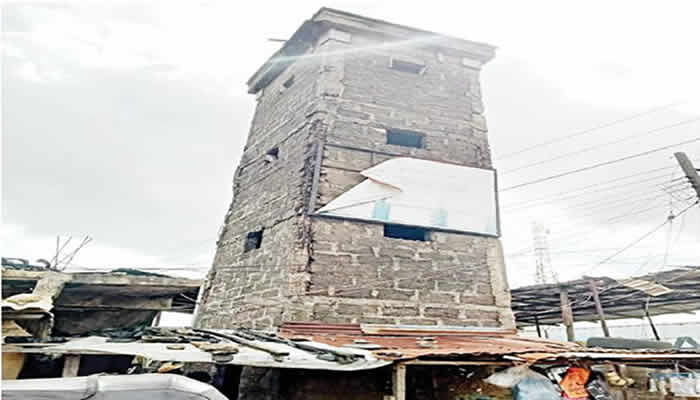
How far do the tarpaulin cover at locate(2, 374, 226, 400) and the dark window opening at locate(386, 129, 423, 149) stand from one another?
22.3 ft

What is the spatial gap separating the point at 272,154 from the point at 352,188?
8.37ft

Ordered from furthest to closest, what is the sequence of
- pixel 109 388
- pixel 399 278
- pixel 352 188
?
pixel 352 188
pixel 399 278
pixel 109 388

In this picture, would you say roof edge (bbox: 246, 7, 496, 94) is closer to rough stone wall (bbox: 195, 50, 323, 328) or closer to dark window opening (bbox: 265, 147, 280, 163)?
rough stone wall (bbox: 195, 50, 323, 328)

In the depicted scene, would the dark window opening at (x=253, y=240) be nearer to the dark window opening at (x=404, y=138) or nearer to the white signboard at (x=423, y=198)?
the white signboard at (x=423, y=198)

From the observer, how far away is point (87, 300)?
6410 millimetres

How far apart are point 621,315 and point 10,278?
45.7 feet

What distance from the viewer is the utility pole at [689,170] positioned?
754 centimetres

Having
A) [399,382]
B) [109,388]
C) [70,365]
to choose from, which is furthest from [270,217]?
[109,388]

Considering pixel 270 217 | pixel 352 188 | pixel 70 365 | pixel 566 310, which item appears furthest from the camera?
pixel 566 310

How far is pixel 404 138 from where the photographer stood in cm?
867

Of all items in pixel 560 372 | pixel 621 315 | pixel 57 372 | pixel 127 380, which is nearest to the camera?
pixel 127 380

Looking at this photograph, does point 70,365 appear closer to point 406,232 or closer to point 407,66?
point 406,232

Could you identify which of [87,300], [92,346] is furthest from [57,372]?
[92,346]

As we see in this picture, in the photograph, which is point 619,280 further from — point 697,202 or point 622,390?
point 622,390
